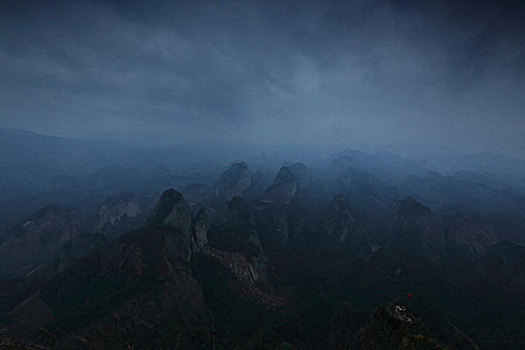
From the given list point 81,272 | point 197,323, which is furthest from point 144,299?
point 81,272

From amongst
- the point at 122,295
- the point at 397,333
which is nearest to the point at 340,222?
the point at 122,295

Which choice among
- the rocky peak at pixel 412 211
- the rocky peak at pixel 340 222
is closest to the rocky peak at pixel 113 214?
the rocky peak at pixel 340 222

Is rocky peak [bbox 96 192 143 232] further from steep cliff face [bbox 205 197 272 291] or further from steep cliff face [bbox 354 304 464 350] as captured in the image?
steep cliff face [bbox 354 304 464 350]

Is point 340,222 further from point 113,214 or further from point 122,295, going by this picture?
point 113,214

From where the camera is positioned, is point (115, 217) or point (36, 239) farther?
point (115, 217)

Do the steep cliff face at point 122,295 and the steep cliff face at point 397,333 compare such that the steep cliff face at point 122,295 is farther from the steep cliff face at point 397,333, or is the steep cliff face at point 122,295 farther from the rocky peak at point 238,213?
the rocky peak at point 238,213

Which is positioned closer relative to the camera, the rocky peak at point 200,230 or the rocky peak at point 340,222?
the rocky peak at point 200,230
